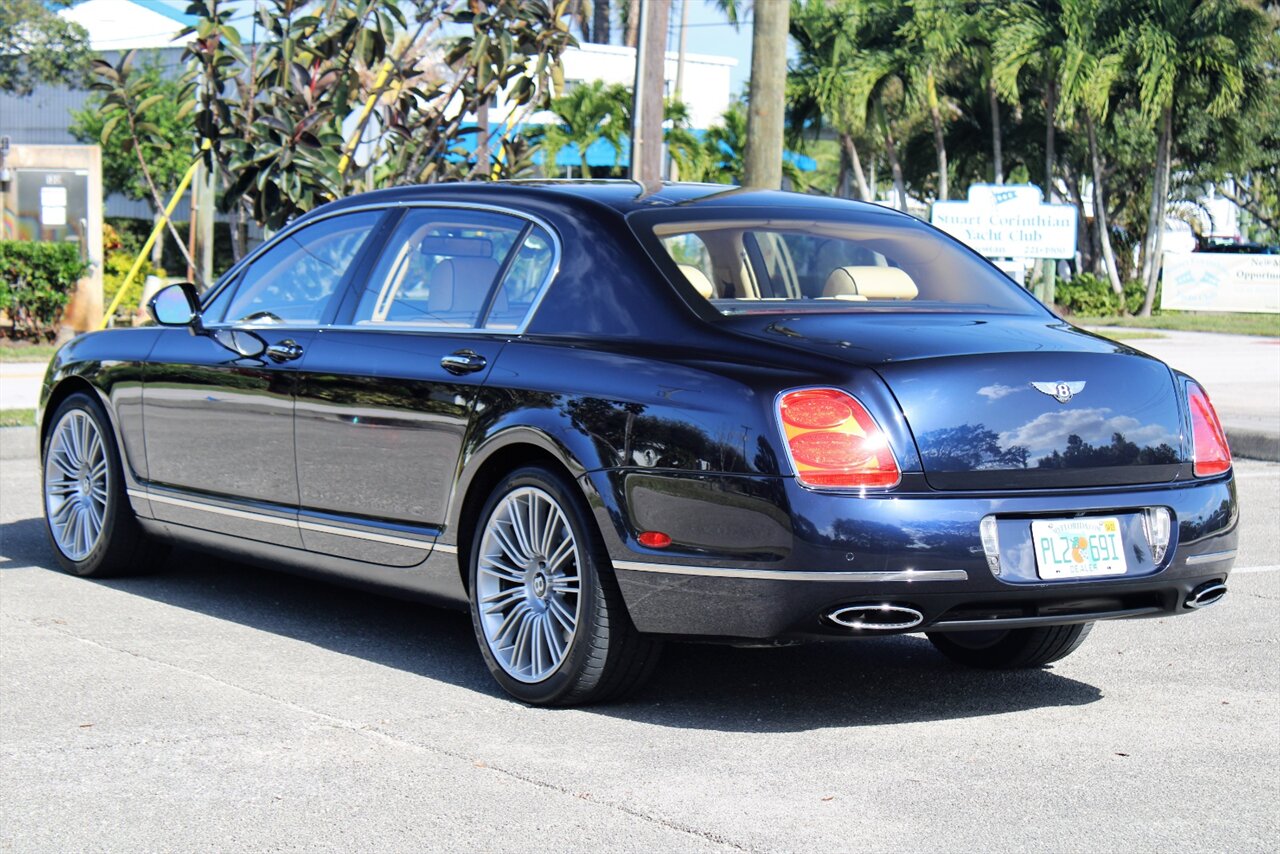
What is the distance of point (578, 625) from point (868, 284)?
1.47 metres

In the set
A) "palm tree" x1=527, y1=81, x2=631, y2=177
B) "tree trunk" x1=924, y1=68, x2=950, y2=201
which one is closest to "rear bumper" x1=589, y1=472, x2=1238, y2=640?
"palm tree" x1=527, y1=81, x2=631, y2=177

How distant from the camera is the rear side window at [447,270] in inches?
233

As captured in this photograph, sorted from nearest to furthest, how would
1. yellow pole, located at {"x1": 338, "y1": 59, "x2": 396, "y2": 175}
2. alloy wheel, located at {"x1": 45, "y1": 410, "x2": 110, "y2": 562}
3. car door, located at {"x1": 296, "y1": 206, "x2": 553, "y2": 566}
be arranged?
car door, located at {"x1": 296, "y1": 206, "x2": 553, "y2": 566}
alloy wheel, located at {"x1": 45, "y1": 410, "x2": 110, "y2": 562}
yellow pole, located at {"x1": 338, "y1": 59, "x2": 396, "y2": 175}

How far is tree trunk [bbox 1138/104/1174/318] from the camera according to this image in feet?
126

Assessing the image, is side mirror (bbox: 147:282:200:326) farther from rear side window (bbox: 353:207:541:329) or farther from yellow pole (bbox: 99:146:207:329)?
yellow pole (bbox: 99:146:207:329)

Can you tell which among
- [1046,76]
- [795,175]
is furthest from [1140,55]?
[795,175]

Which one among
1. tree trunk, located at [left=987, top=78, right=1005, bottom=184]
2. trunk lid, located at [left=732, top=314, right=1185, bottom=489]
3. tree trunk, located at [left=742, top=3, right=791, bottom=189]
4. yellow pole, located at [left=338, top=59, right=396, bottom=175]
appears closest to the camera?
trunk lid, located at [left=732, top=314, right=1185, bottom=489]

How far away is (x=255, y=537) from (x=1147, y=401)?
3235mm

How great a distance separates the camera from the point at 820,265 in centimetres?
596

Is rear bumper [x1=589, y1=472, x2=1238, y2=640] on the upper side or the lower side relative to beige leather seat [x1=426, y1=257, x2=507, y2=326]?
lower

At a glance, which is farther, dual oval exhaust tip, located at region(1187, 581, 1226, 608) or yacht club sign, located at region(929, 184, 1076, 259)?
yacht club sign, located at region(929, 184, 1076, 259)

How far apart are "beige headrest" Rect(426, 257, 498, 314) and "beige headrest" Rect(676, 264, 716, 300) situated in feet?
2.33

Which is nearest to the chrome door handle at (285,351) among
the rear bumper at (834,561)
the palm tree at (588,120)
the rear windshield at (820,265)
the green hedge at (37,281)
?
the rear windshield at (820,265)

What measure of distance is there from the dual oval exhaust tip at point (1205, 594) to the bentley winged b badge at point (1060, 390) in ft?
2.39
